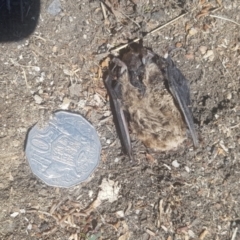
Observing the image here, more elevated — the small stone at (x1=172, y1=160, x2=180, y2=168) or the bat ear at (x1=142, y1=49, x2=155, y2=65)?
the bat ear at (x1=142, y1=49, x2=155, y2=65)

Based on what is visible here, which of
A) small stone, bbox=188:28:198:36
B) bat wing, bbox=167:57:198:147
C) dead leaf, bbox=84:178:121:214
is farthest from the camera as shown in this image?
small stone, bbox=188:28:198:36

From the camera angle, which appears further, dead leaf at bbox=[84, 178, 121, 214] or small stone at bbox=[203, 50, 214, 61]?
small stone at bbox=[203, 50, 214, 61]


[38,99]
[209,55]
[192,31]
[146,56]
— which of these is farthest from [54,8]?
[209,55]

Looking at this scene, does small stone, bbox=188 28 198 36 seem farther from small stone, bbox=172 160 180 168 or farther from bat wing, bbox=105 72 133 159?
small stone, bbox=172 160 180 168

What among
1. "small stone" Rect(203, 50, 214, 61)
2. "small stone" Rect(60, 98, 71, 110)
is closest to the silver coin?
"small stone" Rect(60, 98, 71, 110)

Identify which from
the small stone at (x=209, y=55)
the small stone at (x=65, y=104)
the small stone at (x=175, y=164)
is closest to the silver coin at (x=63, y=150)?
the small stone at (x=65, y=104)

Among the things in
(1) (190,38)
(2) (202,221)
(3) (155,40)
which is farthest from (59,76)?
(2) (202,221)

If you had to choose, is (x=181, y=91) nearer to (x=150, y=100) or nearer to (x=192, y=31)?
(x=150, y=100)

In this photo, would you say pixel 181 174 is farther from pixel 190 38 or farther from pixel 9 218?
pixel 9 218
